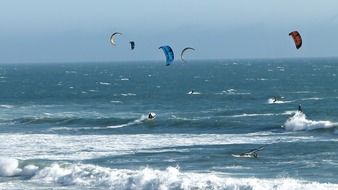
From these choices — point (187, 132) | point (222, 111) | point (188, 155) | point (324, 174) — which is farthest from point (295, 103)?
point (324, 174)

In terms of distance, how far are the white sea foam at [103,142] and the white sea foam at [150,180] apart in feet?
17.4

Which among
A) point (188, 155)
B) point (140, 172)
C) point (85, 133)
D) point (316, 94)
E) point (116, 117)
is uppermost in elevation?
point (316, 94)

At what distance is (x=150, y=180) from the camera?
3088cm

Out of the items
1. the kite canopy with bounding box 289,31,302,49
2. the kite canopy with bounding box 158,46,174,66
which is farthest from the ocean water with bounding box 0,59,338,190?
the kite canopy with bounding box 289,31,302,49

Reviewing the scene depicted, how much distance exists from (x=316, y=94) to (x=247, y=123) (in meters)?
35.4

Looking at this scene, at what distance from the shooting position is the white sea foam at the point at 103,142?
4063 cm

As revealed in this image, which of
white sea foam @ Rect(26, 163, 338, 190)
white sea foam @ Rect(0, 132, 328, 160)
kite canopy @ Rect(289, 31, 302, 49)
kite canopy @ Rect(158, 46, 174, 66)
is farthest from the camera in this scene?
white sea foam @ Rect(0, 132, 328, 160)

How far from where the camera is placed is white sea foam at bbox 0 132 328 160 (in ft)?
133

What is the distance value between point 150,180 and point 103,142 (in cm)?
1556

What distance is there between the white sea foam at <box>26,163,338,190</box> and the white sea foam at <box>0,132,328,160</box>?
5.30m

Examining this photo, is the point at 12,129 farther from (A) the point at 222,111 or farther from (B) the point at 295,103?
(B) the point at 295,103

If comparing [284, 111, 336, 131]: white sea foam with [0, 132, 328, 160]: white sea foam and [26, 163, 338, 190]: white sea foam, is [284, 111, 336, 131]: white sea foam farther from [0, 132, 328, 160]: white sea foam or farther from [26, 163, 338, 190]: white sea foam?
[26, 163, 338, 190]: white sea foam

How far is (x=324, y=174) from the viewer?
32.3 metres

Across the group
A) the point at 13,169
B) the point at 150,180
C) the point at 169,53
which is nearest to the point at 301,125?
the point at 169,53
